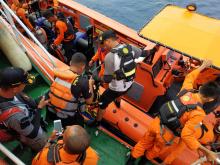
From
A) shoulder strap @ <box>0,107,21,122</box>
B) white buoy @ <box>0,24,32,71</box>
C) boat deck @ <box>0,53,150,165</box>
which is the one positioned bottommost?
boat deck @ <box>0,53,150,165</box>

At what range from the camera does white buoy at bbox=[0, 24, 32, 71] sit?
3.46 metres

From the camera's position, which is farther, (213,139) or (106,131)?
(106,131)

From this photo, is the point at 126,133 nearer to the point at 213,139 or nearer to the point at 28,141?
the point at 213,139

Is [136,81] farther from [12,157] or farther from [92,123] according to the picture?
[12,157]

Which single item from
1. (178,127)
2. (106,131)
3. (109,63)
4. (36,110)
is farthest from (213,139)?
(36,110)

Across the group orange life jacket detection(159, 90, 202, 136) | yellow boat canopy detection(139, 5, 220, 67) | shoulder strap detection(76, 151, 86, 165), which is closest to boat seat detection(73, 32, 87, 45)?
yellow boat canopy detection(139, 5, 220, 67)

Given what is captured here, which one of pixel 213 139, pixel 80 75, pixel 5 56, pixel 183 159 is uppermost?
pixel 80 75

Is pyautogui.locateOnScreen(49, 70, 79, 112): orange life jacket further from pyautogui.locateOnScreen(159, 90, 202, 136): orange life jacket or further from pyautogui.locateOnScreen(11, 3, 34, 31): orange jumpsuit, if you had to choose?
pyautogui.locateOnScreen(11, 3, 34, 31): orange jumpsuit

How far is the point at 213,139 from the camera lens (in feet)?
11.0

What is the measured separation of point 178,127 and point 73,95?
3.98 feet

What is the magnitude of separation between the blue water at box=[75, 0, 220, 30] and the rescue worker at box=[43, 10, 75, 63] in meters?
4.62

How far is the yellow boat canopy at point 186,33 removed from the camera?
10.7 ft

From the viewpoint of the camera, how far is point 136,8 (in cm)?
1070

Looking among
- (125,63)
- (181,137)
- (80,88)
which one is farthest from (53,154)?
(125,63)
